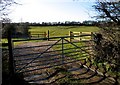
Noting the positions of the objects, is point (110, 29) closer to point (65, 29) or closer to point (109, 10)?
point (109, 10)

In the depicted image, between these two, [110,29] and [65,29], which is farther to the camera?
[65,29]

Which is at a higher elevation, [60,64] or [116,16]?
[116,16]

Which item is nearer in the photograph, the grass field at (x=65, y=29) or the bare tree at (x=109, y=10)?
the bare tree at (x=109, y=10)

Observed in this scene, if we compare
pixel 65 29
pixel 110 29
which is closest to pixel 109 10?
pixel 110 29

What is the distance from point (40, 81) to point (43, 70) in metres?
1.74

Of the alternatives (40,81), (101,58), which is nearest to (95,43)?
(101,58)

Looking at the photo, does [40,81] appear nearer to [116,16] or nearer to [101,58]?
[101,58]

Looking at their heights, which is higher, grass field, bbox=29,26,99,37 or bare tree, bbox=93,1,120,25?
bare tree, bbox=93,1,120,25

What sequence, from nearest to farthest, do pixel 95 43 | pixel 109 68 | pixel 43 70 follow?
pixel 109 68 → pixel 43 70 → pixel 95 43

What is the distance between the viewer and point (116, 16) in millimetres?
9555

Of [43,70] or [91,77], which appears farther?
[43,70]

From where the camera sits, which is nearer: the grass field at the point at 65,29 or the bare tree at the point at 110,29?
the bare tree at the point at 110,29

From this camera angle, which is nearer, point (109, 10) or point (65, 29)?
point (109, 10)

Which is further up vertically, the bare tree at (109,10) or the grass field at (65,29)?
the bare tree at (109,10)
